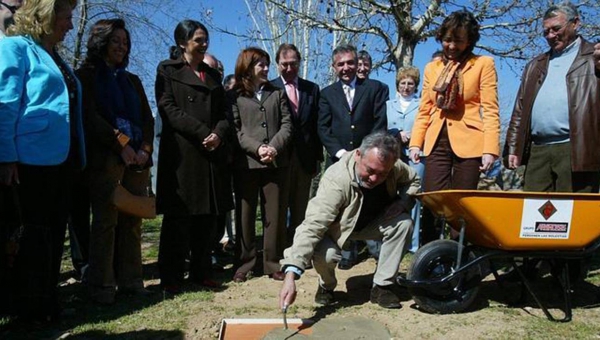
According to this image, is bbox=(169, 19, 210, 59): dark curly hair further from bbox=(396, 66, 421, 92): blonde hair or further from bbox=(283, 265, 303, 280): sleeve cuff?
bbox=(396, 66, 421, 92): blonde hair

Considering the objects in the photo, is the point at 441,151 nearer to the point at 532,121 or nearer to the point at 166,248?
the point at 532,121

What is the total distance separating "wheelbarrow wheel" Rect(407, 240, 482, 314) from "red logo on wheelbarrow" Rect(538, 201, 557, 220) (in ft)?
1.76

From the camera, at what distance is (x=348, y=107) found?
4.93m

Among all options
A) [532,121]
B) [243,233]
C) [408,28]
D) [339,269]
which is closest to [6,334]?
[243,233]

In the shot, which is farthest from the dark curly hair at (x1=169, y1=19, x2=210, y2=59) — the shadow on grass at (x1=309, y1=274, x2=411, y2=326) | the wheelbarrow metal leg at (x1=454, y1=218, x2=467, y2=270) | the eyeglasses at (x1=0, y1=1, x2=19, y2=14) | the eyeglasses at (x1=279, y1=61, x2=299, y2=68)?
the wheelbarrow metal leg at (x1=454, y1=218, x2=467, y2=270)

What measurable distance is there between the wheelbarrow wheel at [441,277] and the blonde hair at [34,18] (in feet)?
8.43

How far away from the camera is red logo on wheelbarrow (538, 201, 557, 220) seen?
11.1 ft

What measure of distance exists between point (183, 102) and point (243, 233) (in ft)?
3.71

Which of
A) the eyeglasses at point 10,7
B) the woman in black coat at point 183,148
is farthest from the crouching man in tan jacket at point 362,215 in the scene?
the eyeglasses at point 10,7

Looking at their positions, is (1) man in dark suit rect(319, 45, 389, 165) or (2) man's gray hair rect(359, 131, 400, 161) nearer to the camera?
(2) man's gray hair rect(359, 131, 400, 161)

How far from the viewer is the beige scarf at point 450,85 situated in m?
4.08

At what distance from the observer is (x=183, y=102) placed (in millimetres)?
4230

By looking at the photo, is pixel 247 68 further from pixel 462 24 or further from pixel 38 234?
pixel 38 234

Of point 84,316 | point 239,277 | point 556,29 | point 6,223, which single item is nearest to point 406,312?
point 239,277
